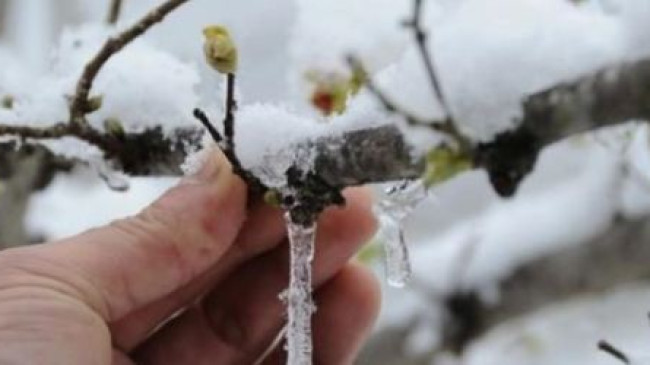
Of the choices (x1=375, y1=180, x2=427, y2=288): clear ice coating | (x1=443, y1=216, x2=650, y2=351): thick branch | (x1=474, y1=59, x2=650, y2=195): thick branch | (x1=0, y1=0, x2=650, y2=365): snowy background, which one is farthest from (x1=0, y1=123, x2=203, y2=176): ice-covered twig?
(x1=443, y1=216, x2=650, y2=351): thick branch

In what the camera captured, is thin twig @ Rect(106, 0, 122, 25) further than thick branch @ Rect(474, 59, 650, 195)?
Yes

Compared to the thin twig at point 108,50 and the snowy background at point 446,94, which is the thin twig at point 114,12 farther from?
the thin twig at point 108,50

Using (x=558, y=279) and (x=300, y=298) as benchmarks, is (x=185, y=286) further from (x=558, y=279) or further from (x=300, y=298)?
(x=558, y=279)

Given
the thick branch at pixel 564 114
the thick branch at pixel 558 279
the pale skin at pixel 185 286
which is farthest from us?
the thick branch at pixel 558 279

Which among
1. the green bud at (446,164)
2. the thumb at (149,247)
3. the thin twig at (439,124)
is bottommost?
the thumb at (149,247)

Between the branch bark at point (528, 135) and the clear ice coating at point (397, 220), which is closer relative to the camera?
the branch bark at point (528, 135)

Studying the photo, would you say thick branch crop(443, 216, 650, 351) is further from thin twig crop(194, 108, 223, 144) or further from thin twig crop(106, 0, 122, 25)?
thin twig crop(194, 108, 223, 144)

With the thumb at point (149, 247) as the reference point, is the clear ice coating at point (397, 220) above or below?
above

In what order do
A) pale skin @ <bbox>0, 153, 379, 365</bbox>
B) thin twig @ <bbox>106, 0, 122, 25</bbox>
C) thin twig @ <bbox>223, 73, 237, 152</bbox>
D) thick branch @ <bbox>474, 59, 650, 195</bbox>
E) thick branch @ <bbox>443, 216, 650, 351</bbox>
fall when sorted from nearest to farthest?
1. thick branch @ <bbox>474, 59, 650, 195</bbox>
2. thin twig @ <bbox>223, 73, 237, 152</bbox>
3. pale skin @ <bbox>0, 153, 379, 365</bbox>
4. thin twig @ <bbox>106, 0, 122, 25</bbox>
5. thick branch @ <bbox>443, 216, 650, 351</bbox>

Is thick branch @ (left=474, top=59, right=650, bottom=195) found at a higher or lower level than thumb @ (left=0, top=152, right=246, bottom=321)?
higher

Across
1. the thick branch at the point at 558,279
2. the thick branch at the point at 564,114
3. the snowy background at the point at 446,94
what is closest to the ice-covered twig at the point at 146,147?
the snowy background at the point at 446,94
